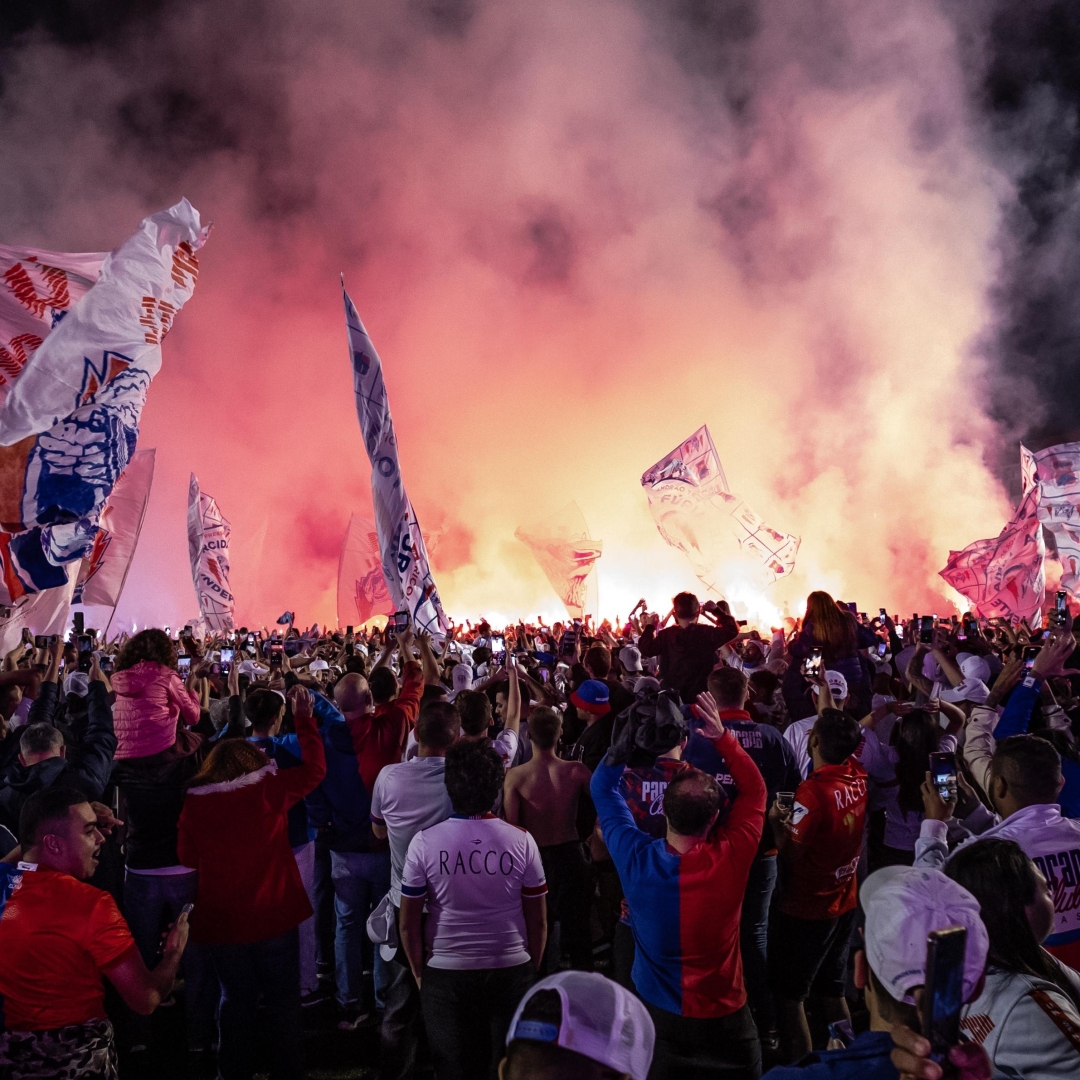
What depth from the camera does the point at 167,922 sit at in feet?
13.3

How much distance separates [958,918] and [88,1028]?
2.57 m

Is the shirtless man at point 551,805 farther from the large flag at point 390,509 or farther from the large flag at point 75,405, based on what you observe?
the large flag at point 75,405

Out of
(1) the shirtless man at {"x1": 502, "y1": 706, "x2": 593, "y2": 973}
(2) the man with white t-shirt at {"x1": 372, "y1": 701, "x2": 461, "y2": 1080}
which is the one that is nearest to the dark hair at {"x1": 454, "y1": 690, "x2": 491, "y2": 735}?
(1) the shirtless man at {"x1": 502, "y1": 706, "x2": 593, "y2": 973}

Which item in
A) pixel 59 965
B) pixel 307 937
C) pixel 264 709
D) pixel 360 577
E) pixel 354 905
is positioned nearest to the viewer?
pixel 59 965

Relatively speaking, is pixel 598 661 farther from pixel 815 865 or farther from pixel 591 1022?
pixel 591 1022

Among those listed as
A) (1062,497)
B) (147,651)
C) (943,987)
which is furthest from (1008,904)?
(1062,497)

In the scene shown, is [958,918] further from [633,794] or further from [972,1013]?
[633,794]

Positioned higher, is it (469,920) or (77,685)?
(77,685)

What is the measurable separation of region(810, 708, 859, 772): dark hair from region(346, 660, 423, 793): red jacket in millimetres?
2327

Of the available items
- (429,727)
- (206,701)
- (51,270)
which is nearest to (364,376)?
(51,270)

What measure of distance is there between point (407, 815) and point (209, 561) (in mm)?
16426

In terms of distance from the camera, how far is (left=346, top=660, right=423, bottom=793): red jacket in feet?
15.7

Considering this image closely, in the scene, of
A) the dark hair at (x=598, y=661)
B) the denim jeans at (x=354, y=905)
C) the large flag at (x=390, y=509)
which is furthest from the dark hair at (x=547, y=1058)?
the large flag at (x=390, y=509)

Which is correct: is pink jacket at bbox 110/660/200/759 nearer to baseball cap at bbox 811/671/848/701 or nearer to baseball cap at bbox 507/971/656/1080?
baseball cap at bbox 507/971/656/1080
